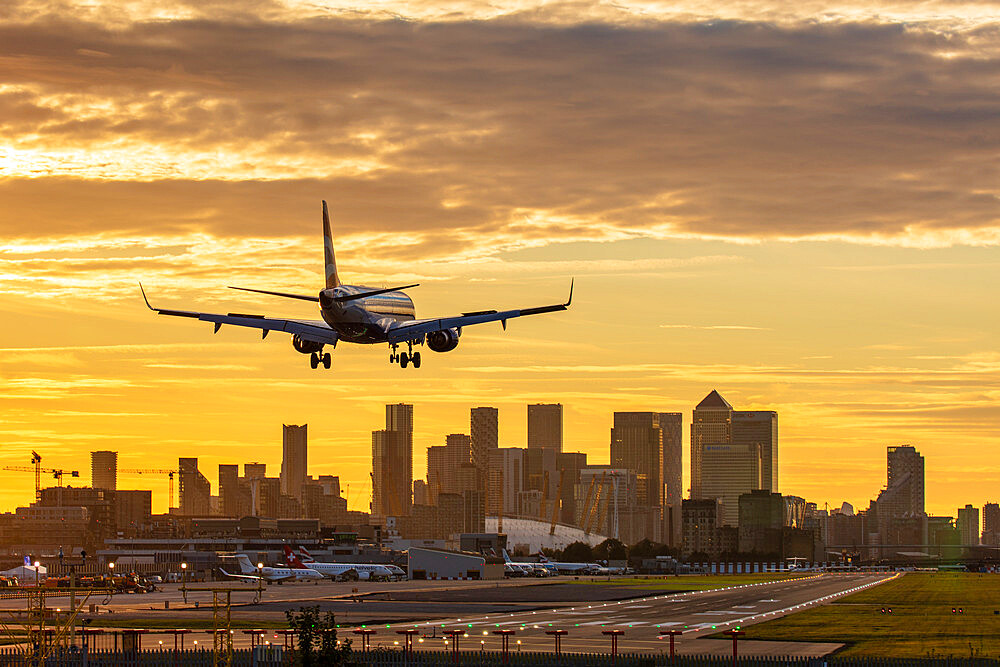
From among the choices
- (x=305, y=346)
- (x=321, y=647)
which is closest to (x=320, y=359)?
(x=305, y=346)

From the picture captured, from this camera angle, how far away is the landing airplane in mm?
95250

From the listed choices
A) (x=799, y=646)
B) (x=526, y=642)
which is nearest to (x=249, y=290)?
(x=526, y=642)

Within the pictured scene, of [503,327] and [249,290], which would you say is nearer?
[249,290]

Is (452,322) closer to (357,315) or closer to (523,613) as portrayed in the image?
(357,315)

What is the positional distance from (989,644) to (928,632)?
1284 cm

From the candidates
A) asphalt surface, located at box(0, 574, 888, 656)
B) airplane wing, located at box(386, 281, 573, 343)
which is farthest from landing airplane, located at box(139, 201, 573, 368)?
asphalt surface, located at box(0, 574, 888, 656)

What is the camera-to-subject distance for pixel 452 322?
100 meters

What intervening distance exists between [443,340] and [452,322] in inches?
92.9

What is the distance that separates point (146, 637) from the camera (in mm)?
111250

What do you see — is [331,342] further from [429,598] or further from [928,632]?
[429,598]

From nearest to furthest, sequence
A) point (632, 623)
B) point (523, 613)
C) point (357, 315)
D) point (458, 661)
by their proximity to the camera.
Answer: point (458, 661) → point (357, 315) → point (632, 623) → point (523, 613)

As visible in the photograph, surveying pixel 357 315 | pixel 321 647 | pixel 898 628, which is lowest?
pixel 898 628

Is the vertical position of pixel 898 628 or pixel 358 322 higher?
pixel 358 322

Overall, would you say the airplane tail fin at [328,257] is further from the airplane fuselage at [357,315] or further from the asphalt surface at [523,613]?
the asphalt surface at [523,613]
